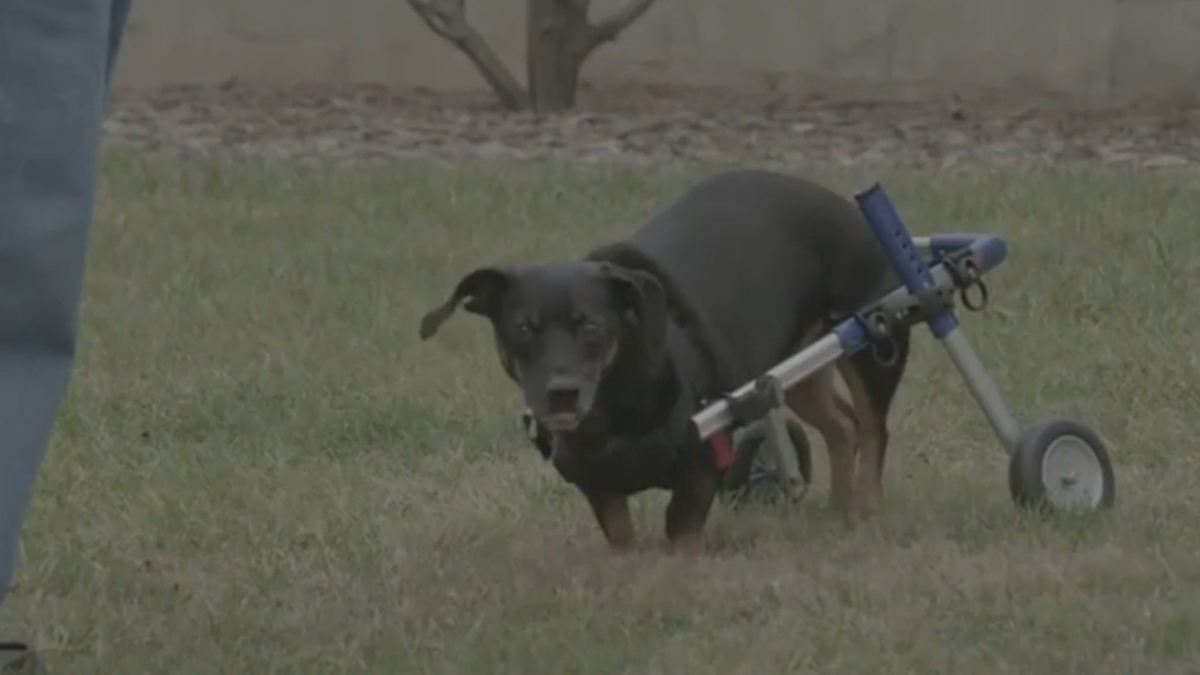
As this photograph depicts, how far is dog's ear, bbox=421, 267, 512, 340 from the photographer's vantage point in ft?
15.3

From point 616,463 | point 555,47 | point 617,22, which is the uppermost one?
point 616,463

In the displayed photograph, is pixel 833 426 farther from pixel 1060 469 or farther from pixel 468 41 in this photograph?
pixel 468 41

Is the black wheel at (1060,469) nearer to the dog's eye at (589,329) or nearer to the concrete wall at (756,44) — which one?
the dog's eye at (589,329)

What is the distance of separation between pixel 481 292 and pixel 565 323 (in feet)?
0.62

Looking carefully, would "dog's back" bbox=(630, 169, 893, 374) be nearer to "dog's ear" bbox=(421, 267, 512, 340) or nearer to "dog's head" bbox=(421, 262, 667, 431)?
"dog's head" bbox=(421, 262, 667, 431)

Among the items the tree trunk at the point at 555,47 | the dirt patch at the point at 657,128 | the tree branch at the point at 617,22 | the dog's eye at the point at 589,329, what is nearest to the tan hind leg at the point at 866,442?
the dog's eye at the point at 589,329

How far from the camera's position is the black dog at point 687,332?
4633 millimetres

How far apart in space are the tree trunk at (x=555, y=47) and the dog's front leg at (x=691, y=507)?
837 centimetres

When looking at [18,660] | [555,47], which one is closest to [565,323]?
[18,660]

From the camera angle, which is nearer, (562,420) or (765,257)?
(562,420)

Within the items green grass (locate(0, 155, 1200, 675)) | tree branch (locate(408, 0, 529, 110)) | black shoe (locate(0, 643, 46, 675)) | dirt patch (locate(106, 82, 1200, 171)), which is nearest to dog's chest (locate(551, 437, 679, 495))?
green grass (locate(0, 155, 1200, 675))

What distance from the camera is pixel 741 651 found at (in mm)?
4227

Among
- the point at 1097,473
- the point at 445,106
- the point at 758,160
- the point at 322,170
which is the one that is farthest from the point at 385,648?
the point at 445,106

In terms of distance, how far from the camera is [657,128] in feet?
42.0
